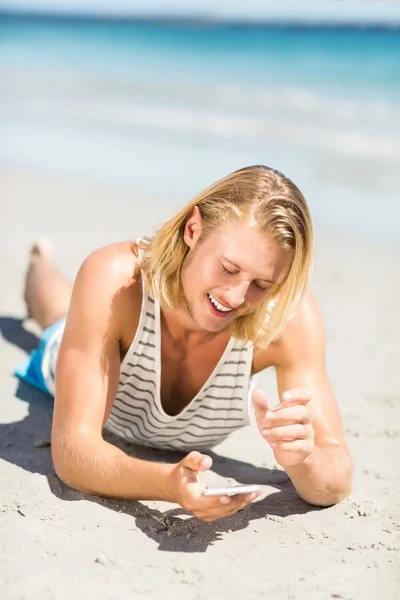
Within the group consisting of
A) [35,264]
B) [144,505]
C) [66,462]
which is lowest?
[144,505]

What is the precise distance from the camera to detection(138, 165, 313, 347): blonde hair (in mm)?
3080

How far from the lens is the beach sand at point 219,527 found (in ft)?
8.87

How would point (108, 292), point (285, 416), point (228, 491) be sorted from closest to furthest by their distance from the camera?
point (228, 491)
point (285, 416)
point (108, 292)

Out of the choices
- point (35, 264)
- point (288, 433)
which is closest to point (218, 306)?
point (288, 433)

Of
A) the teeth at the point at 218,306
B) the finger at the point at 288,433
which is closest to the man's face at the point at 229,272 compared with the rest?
the teeth at the point at 218,306

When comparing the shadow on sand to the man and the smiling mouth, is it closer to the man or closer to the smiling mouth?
the man

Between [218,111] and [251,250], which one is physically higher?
[218,111]

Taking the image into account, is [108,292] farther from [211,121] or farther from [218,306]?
[211,121]

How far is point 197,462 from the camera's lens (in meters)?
2.79

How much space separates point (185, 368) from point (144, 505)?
2.12ft

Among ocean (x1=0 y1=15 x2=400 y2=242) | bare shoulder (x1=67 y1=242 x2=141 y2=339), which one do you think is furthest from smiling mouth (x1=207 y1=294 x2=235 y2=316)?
ocean (x1=0 y1=15 x2=400 y2=242)

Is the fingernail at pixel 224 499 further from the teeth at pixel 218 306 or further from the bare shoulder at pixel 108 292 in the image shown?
the bare shoulder at pixel 108 292

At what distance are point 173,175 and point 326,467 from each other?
6952mm

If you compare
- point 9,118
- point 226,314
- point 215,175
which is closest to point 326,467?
point 226,314
